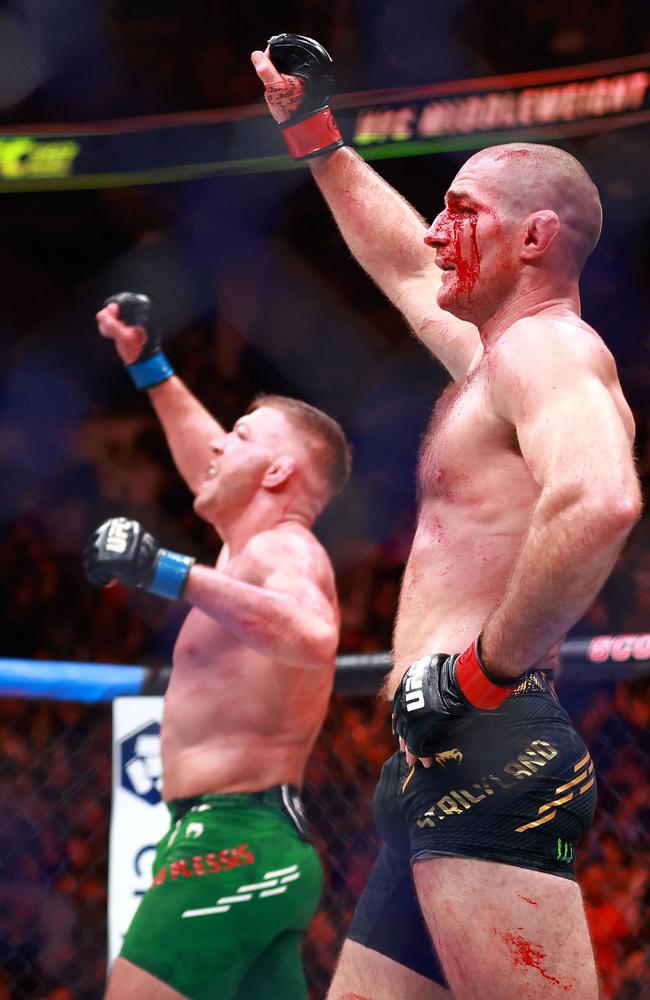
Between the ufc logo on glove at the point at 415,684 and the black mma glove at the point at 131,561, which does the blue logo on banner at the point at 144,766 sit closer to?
the black mma glove at the point at 131,561

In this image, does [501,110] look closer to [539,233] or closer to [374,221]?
[374,221]

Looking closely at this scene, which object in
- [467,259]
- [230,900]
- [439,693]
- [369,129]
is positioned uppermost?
[369,129]

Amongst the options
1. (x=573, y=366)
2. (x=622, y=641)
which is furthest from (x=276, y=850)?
(x=573, y=366)

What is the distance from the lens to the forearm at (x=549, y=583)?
3.23 ft

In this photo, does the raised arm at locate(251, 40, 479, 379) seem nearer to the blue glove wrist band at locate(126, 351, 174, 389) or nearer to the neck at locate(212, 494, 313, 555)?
the neck at locate(212, 494, 313, 555)

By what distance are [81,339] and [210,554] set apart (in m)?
0.86

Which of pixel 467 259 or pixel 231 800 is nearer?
pixel 467 259

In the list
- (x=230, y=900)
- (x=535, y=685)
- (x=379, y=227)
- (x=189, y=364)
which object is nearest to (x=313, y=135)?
(x=379, y=227)

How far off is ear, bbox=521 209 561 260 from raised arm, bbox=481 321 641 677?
195 mm

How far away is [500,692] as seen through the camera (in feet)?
3.31

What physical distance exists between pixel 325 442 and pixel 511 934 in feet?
3.97

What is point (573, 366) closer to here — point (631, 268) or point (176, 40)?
point (631, 268)

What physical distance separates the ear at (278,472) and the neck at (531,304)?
870 millimetres

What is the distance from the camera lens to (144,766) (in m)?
1.96
